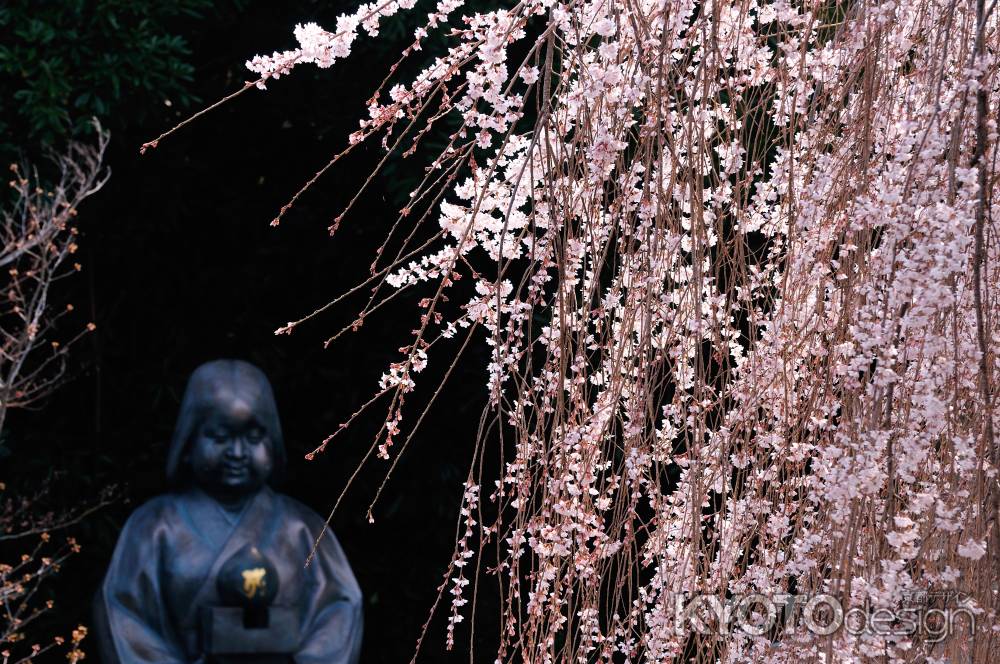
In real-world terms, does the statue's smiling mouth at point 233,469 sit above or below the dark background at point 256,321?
below

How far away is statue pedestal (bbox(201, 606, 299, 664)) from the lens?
11.8 ft

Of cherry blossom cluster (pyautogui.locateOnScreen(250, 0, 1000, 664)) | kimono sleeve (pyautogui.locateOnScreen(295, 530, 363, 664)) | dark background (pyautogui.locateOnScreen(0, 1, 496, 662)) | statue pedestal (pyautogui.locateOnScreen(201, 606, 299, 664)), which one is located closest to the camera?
cherry blossom cluster (pyautogui.locateOnScreen(250, 0, 1000, 664))

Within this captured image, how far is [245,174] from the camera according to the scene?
5.20 m

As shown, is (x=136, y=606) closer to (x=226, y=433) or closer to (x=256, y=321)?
(x=226, y=433)

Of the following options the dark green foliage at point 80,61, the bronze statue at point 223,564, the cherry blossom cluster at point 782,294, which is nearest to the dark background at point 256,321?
the dark green foliage at point 80,61

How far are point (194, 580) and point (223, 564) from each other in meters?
0.10

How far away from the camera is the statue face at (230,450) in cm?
363

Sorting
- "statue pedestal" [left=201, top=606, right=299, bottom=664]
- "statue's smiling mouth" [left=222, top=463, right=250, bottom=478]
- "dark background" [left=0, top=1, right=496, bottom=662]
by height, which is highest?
"dark background" [left=0, top=1, right=496, bottom=662]

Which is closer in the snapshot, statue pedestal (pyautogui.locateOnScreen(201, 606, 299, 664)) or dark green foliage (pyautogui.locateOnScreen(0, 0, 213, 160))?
statue pedestal (pyautogui.locateOnScreen(201, 606, 299, 664))

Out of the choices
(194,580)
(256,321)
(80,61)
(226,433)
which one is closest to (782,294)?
(226,433)

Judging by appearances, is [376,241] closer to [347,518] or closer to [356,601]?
[347,518]

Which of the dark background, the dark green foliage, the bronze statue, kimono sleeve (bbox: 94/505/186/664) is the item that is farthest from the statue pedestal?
the dark green foliage

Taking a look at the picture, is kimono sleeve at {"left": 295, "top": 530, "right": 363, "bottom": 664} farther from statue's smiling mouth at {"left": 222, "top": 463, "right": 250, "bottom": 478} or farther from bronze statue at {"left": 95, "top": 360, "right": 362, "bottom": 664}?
statue's smiling mouth at {"left": 222, "top": 463, "right": 250, "bottom": 478}

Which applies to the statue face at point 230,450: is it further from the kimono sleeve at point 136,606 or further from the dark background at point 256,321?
the dark background at point 256,321
